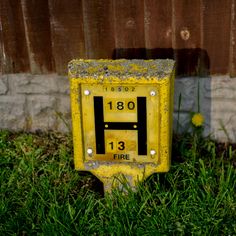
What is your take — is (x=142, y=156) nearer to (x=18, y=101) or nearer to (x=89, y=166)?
(x=89, y=166)

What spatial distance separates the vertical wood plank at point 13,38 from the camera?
396cm

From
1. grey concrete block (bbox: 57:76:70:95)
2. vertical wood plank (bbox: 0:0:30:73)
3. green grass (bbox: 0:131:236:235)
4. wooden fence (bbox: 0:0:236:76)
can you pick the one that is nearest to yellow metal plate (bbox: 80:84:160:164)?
green grass (bbox: 0:131:236:235)

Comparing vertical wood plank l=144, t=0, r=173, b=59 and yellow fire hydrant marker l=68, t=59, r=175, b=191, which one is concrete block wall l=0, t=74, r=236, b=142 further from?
yellow fire hydrant marker l=68, t=59, r=175, b=191

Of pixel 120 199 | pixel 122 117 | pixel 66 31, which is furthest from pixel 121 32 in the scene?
pixel 120 199

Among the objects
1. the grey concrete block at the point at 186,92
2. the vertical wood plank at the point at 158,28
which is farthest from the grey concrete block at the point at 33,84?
the grey concrete block at the point at 186,92

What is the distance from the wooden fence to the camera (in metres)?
3.73

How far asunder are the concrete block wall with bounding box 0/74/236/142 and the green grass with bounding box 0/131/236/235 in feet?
0.54

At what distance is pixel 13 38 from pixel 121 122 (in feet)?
3.75

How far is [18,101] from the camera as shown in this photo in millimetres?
4207

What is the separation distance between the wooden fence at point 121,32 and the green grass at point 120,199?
561mm

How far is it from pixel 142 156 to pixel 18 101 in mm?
1203

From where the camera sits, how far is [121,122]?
3.30 metres

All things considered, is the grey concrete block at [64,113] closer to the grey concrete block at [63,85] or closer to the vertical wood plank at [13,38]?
the grey concrete block at [63,85]

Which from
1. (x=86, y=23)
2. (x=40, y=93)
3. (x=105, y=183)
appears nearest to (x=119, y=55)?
(x=86, y=23)
